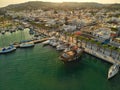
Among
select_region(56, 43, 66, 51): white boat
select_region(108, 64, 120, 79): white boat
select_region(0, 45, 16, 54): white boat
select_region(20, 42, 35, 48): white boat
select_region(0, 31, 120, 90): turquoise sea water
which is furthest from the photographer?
select_region(20, 42, 35, 48): white boat

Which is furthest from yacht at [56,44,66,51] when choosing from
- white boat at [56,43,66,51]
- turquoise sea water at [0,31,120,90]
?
turquoise sea water at [0,31,120,90]

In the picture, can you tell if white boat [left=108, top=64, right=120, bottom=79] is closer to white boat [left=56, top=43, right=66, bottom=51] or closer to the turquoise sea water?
the turquoise sea water

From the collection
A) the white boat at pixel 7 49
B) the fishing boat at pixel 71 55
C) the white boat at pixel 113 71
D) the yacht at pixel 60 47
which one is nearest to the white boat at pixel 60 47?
the yacht at pixel 60 47

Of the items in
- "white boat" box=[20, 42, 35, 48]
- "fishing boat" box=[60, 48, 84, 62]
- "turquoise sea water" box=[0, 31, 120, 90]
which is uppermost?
"fishing boat" box=[60, 48, 84, 62]

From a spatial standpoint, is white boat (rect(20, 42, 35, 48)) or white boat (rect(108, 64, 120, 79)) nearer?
A: white boat (rect(108, 64, 120, 79))

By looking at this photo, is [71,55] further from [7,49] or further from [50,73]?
[7,49]

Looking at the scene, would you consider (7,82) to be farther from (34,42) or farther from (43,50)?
(34,42)

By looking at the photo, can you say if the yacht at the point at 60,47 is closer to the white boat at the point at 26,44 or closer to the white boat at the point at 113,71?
the white boat at the point at 26,44

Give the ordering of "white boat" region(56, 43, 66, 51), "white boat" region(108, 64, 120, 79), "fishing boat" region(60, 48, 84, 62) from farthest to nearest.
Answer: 1. "white boat" region(56, 43, 66, 51)
2. "fishing boat" region(60, 48, 84, 62)
3. "white boat" region(108, 64, 120, 79)
